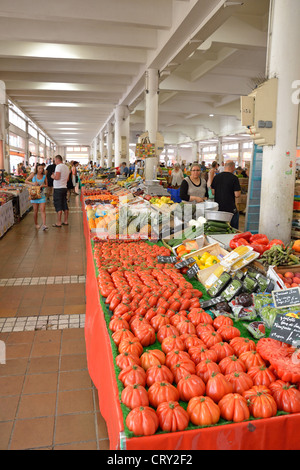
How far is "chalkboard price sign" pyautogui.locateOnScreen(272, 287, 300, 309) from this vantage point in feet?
8.16

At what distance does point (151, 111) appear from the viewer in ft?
36.8

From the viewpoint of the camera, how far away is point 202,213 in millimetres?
4957

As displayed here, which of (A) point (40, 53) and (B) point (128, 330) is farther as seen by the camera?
(A) point (40, 53)

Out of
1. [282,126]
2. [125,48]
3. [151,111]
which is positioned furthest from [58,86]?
[282,126]

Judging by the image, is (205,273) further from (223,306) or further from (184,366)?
(184,366)

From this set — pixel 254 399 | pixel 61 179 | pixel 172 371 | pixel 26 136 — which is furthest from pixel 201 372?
pixel 26 136

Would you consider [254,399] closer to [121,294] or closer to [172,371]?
[172,371]

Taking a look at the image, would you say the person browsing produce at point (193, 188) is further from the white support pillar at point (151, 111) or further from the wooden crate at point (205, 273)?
the white support pillar at point (151, 111)

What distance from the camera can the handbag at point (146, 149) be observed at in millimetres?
10953

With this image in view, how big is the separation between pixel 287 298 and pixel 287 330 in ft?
1.54

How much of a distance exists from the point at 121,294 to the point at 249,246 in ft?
4.58

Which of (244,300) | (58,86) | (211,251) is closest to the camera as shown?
(244,300)

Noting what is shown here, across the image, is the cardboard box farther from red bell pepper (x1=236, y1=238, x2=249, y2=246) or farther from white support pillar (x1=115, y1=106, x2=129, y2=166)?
white support pillar (x1=115, y1=106, x2=129, y2=166)

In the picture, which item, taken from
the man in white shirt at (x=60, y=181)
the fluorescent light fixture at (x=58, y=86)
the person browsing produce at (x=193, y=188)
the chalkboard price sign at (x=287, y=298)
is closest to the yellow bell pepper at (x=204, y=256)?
the chalkboard price sign at (x=287, y=298)
